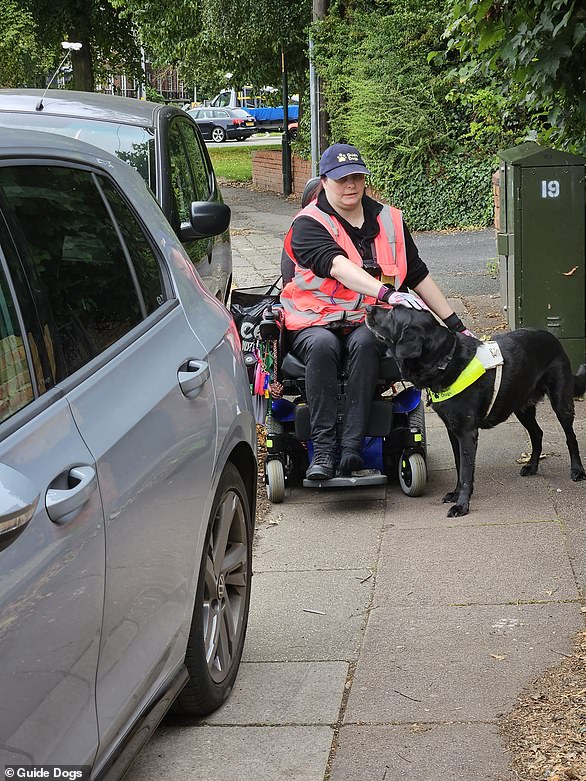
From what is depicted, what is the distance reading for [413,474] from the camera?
6336mm

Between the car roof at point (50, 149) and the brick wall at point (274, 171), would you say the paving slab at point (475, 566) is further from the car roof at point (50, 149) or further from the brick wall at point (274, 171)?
the brick wall at point (274, 171)

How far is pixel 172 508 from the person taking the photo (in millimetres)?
3168

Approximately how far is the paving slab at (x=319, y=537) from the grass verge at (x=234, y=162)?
25.4 metres

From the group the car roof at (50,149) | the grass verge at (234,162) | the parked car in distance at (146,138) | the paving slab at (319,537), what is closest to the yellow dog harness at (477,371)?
the paving slab at (319,537)

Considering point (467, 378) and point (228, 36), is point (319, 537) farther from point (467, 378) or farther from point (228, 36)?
point (228, 36)

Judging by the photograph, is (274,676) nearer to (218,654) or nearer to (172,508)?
(218,654)

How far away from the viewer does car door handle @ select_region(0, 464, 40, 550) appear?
2.08m

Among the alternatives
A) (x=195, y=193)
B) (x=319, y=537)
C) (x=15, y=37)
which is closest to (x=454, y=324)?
(x=319, y=537)

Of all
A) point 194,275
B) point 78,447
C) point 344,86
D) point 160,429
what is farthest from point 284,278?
point 344,86

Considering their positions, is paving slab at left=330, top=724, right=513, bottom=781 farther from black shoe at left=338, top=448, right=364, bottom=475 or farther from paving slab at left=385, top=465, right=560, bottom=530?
black shoe at left=338, top=448, right=364, bottom=475

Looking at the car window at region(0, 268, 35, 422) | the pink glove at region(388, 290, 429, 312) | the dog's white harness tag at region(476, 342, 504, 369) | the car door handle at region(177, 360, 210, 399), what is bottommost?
the dog's white harness tag at region(476, 342, 504, 369)

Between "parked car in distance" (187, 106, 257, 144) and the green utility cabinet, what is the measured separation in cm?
4369

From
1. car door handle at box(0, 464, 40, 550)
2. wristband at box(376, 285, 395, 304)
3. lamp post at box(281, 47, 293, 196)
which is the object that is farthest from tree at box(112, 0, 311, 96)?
car door handle at box(0, 464, 40, 550)

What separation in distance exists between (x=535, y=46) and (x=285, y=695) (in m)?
4.88
